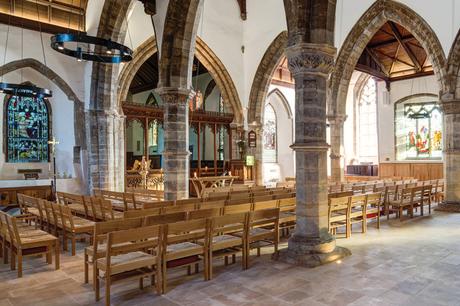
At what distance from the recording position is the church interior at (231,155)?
4.23m

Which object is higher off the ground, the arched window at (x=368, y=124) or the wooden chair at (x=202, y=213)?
the arched window at (x=368, y=124)

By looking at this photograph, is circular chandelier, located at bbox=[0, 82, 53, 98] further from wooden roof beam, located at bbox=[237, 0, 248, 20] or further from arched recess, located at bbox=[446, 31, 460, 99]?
arched recess, located at bbox=[446, 31, 460, 99]

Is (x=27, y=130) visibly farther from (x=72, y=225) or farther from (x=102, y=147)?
(x=72, y=225)

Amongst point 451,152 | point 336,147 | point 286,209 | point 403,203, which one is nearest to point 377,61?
point 336,147

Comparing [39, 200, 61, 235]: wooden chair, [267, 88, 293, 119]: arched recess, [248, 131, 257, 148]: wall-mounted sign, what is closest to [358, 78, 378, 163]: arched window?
[267, 88, 293, 119]: arched recess

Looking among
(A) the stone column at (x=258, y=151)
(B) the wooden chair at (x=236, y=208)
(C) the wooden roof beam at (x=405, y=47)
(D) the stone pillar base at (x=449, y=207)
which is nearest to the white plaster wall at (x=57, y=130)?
(A) the stone column at (x=258, y=151)

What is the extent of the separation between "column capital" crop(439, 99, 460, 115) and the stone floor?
6208 mm

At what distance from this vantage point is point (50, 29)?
523 inches

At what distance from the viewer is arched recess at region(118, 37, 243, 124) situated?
14078 millimetres

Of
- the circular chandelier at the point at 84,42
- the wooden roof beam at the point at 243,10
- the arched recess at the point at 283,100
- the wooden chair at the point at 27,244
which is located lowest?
the wooden chair at the point at 27,244

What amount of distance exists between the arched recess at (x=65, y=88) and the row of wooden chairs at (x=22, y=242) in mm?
9104

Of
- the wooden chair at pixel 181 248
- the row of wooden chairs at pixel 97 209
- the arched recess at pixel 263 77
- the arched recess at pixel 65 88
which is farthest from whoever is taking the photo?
the arched recess at pixel 263 77

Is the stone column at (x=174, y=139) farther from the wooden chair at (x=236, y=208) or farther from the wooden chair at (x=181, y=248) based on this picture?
the wooden chair at (x=181, y=248)

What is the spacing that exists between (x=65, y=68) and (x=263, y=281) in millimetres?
12380
